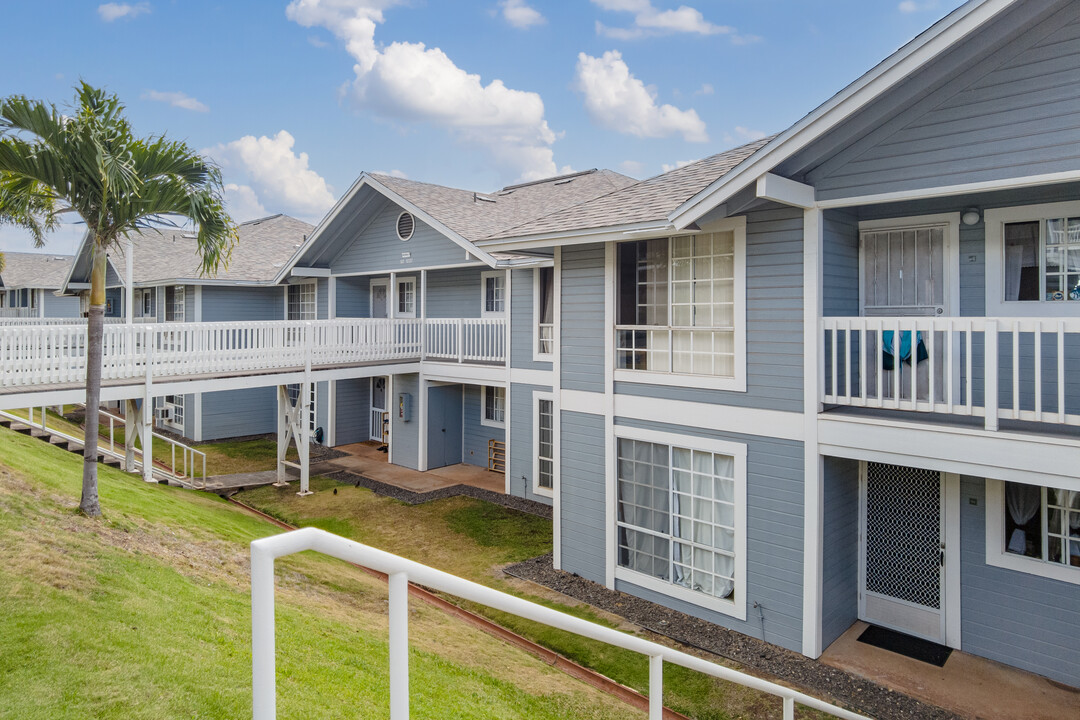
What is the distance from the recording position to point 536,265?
46.7 feet

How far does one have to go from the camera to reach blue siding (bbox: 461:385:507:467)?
17.9 metres

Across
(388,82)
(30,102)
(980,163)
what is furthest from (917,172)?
(388,82)

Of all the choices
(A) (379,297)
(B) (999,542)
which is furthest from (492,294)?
(B) (999,542)

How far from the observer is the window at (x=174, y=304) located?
22375 mm

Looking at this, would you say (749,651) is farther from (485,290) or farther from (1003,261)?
(485,290)

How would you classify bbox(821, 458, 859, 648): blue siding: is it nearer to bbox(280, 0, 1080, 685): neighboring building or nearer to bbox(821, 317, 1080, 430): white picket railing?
bbox(280, 0, 1080, 685): neighboring building

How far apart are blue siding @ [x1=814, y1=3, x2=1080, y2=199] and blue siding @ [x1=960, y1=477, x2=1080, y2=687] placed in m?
3.64

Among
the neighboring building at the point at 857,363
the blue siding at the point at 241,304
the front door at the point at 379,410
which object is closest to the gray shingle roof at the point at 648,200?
the neighboring building at the point at 857,363

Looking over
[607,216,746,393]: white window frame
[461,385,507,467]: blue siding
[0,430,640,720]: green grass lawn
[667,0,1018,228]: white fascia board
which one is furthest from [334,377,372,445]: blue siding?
[667,0,1018,228]: white fascia board

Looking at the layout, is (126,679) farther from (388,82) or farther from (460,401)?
(388,82)

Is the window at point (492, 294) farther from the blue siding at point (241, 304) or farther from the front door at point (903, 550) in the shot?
the front door at point (903, 550)

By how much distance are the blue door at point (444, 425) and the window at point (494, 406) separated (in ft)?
2.97

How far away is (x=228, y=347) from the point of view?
14.5m

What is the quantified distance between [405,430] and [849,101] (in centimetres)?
1373
